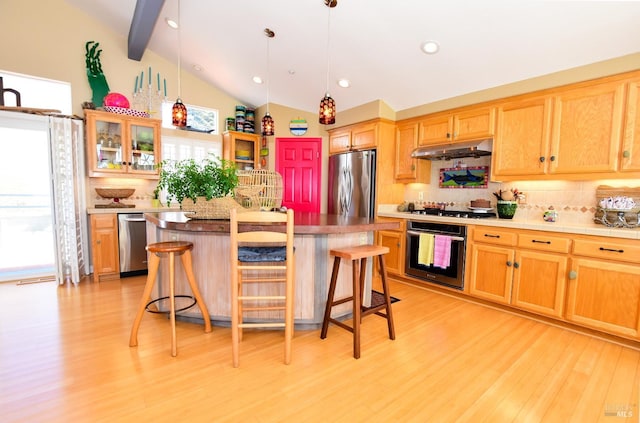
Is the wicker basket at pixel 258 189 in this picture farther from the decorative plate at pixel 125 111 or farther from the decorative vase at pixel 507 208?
the decorative plate at pixel 125 111

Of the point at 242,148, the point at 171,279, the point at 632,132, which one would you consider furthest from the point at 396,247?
the point at 242,148

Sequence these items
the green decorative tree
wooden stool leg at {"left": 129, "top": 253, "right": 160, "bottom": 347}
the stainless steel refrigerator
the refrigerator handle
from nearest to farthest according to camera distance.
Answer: wooden stool leg at {"left": 129, "top": 253, "right": 160, "bottom": 347}
the green decorative tree
the stainless steel refrigerator
the refrigerator handle

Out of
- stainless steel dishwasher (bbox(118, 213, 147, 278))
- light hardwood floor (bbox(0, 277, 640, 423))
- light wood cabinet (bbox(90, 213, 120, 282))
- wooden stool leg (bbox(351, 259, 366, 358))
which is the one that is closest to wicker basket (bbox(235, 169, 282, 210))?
wooden stool leg (bbox(351, 259, 366, 358))

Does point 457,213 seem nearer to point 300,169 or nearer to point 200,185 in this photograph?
point 300,169

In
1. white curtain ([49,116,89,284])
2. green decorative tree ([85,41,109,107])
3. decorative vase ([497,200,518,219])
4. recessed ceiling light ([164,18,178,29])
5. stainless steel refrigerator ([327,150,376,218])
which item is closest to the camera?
decorative vase ([497,200,518,219])

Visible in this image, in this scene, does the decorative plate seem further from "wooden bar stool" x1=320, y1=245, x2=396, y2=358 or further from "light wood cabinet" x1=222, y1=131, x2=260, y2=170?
"wooden bar stool" x1=320, y1=245, x2=396, y2=358

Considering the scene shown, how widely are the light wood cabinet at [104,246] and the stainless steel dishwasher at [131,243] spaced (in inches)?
2.2

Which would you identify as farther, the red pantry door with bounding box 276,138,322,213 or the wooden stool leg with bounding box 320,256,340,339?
the red pantry door with bounding box 276,138,322,213

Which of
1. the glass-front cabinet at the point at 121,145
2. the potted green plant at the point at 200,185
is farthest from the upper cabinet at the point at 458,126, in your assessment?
the glass-front cabinet at the point at 121,145

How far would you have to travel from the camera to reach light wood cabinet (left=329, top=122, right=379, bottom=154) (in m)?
4.26

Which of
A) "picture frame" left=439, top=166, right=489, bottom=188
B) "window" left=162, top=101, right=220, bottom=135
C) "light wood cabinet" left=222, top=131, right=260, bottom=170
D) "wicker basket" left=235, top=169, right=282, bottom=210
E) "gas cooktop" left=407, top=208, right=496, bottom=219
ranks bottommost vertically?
"gas cooktop" left=407, top=208, right=496, bottom=219

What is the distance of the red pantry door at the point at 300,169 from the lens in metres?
5.03

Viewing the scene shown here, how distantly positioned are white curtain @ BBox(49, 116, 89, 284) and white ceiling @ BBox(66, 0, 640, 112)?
5.49ft

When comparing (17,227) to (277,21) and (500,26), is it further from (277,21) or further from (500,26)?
(500,26)
